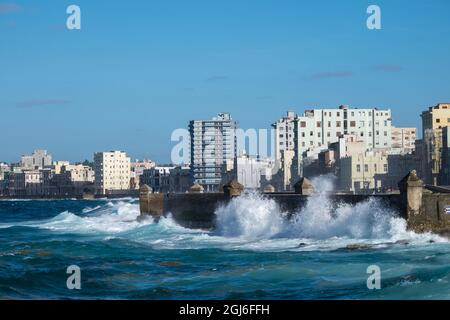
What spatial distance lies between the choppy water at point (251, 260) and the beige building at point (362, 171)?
136 ft

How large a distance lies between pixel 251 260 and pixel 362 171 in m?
60.4

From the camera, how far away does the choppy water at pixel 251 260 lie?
19703mm

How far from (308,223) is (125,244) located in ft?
24.1

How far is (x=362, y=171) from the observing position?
282 feet

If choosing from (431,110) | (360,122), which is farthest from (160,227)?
(360,122)

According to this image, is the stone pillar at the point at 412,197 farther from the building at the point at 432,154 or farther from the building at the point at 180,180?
the building at the point at 180,180

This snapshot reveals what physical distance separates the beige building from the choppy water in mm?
41488

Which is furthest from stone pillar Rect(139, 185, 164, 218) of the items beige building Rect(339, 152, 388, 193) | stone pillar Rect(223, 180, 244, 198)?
beige building Rect(339, 152, 388, 193)

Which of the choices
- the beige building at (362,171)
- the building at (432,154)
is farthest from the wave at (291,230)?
the beige building at (362,171)

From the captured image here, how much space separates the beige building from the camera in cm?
8516

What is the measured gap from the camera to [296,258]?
2638 cm

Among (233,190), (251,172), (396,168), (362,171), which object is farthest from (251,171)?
(233,190)

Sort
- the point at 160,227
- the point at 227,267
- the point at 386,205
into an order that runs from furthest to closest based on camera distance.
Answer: the point at 160,227 → the point at 386,205 → the point at 227,267
